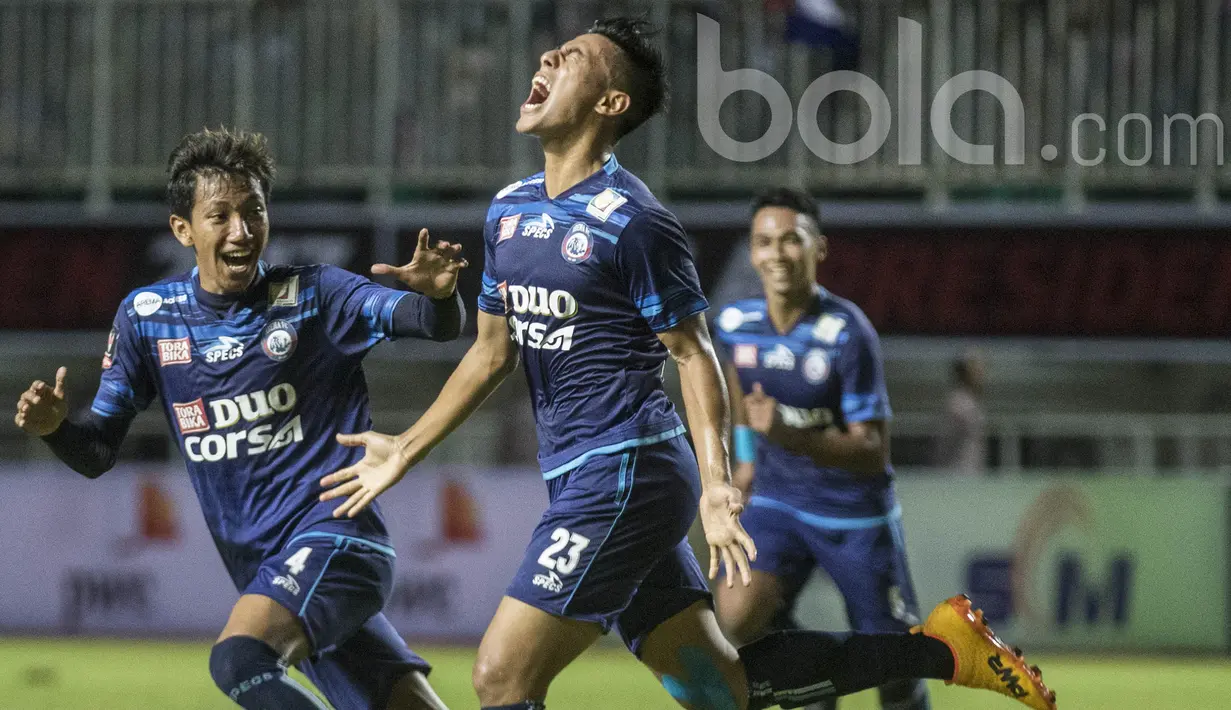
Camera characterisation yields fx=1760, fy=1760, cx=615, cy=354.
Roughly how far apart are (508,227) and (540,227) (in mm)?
137

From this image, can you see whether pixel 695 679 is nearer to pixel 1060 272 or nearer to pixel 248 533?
pixel 248 533

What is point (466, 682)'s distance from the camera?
10125mm

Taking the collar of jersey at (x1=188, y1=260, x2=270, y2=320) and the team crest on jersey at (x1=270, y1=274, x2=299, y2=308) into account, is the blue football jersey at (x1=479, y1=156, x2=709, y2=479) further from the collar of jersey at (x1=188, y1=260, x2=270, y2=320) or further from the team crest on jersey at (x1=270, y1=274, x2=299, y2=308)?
the collar of jersey at (x1=188, y1=260, x2=270, y2=320)

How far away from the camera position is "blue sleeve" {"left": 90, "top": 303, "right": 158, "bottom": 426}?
18.7 feet

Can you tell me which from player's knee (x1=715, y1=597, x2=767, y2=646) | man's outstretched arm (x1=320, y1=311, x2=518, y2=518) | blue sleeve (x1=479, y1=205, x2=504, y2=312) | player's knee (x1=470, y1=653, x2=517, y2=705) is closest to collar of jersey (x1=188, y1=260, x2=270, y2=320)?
man's outstretched arm (x1=320, y1=311, x2=518, y2=518)

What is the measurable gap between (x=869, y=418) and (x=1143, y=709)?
3413 mm

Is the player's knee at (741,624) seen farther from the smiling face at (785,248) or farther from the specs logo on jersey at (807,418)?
the smiling face at (785,248)

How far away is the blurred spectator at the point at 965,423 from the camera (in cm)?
1304

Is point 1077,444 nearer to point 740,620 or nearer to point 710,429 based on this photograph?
point 740,620

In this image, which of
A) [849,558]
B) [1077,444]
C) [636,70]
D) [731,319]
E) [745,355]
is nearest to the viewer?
[636,70]

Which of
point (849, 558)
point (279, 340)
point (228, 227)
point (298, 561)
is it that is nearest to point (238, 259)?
point (228, 227)

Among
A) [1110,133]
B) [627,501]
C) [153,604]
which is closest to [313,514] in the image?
[627,501]

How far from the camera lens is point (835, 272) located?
13.8 m

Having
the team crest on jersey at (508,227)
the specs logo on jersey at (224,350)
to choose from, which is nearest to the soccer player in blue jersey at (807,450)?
the team crest on jersey at (508,227)
